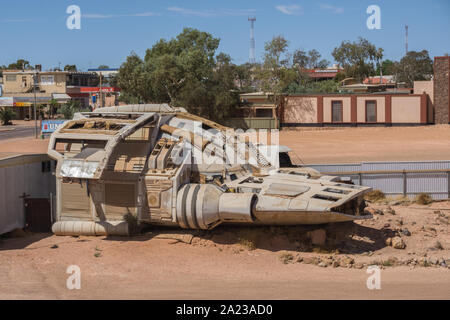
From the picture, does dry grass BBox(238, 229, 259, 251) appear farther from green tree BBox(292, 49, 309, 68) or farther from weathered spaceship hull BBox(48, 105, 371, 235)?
green tree BBox(292, 49, 309, 68)

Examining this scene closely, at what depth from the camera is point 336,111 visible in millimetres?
55562

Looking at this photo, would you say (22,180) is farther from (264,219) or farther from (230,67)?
(230,67)

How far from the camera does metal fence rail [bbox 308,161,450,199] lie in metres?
22.1

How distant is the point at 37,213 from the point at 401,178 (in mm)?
14397

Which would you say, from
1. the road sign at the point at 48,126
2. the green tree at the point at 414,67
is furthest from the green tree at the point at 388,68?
the road sign at the point at 48,126

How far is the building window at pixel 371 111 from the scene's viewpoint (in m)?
54.8

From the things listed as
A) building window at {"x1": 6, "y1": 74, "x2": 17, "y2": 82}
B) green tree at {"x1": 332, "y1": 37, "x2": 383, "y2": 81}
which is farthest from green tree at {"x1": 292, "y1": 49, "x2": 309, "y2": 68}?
building window at {"x1": 6, "y1": 74, "x2": 17, "y2": 82}

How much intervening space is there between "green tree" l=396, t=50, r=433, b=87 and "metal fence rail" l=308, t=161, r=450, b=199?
79550 millimetres

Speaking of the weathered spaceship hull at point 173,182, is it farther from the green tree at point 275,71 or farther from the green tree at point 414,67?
the green tree at point 414,67

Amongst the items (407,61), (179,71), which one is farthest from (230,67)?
(407,61)

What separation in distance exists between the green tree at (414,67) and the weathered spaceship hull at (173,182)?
86.9 meters

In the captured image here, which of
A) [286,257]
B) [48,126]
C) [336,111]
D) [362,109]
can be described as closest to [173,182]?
[286,257]

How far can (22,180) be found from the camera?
17859 millimetres
